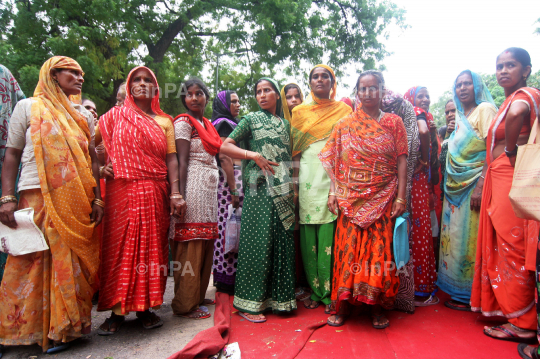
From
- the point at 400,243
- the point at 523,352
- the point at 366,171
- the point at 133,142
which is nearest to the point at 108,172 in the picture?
the point at 133,142

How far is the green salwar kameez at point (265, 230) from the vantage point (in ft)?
10.3

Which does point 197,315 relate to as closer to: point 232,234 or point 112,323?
point 112,323

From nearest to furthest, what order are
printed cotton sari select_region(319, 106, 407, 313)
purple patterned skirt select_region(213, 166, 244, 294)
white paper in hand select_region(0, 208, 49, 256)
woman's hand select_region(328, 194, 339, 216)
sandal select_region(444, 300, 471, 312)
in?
white paper in hand select_region(0, 208, 49, 256), printed cotton sari select_region(319, 106, 407, 313), woman's hand select_region(328, 194, 339, 216), sandal select_region(444, 300, 471, 312), purple patterned skirt select_region(213, 166, 244, 294)

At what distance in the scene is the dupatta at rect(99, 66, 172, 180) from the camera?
2.90m

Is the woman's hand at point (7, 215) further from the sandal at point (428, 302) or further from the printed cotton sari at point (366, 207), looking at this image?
the sandal at point (428, 302)

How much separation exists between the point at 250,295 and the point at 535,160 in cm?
240

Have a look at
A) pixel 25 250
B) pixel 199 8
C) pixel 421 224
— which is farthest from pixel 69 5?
pixel 421 224

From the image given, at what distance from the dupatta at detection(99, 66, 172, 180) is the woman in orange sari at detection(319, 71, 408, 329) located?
5.28ft

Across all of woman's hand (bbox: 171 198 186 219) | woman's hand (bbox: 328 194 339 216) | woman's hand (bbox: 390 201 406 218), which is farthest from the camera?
woman's hand (bbox: 328 194 339 216)

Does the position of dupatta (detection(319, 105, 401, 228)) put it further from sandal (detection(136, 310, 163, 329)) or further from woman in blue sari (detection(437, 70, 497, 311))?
sandal (detection(136, 310, 163, 329))

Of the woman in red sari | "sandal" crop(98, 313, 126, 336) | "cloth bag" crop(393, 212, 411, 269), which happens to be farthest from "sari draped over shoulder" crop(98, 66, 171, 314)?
"cloth bag" crop(393, 212, 411, 269)

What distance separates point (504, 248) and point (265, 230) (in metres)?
1.96

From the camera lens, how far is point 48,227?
254 cm

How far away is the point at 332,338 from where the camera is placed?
106 inches
